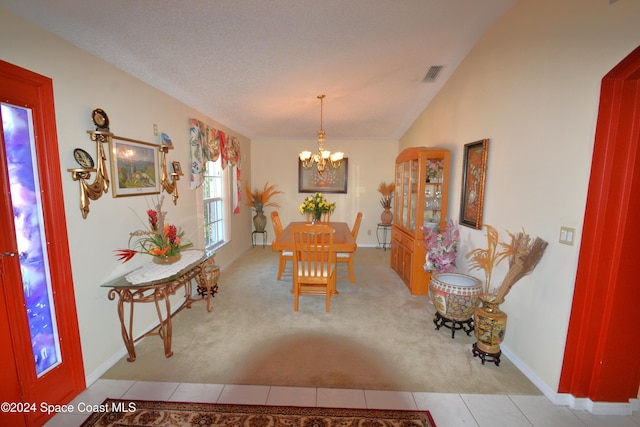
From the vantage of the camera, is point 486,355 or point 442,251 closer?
point 486,355

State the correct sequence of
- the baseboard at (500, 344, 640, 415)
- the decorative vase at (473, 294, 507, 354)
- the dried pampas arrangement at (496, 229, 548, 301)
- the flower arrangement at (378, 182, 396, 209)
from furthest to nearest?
the flower arrangement at (378, 182, 396, 209)
the decorative vase at (473, 294, 507, 354)
the dried pampas arrangement at (496, 229, 548, 301)
the baseboard at (500, 344, 640, 415)

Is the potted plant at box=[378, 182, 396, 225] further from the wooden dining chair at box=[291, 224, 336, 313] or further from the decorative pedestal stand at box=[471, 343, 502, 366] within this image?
the decorative pedestal stand at box=[471, 343, 502, 366]

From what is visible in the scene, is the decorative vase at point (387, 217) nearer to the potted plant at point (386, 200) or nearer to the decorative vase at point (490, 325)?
the potted plant at point (386, 200)

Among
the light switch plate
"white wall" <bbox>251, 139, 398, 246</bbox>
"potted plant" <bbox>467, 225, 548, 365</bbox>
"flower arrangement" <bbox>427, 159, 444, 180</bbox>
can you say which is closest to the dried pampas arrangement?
"potted plant" <bbox>467, 225, 548, 365</bbox>

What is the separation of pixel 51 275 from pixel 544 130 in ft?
11.4

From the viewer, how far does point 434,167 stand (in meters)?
3.54

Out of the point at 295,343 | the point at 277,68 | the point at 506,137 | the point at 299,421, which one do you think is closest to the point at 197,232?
the point at 295,343

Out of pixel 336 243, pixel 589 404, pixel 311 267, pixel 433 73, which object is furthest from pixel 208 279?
pixel 433 73

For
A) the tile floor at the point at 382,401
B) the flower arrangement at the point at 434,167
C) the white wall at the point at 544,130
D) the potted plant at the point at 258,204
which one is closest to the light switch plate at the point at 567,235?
the white wall at the point at 544,130

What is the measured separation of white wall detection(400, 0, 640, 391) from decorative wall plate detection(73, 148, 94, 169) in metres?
3.25

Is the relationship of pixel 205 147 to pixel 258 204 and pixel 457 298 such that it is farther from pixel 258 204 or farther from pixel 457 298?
pixel 457 298

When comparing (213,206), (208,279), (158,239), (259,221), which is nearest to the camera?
(158,239)

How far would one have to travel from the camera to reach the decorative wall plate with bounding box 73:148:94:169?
1832mm

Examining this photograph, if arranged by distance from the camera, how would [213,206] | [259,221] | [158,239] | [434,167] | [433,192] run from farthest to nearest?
[259,221], [213,206], [433,192], [434,167], [158,239]
